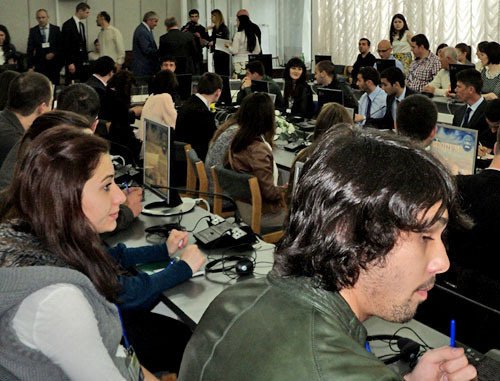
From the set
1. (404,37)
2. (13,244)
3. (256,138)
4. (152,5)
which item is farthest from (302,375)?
(152,5)

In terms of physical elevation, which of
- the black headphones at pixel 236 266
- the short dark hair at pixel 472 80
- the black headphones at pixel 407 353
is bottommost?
the black headphones at pixel 407 353

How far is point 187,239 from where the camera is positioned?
2.57 metres

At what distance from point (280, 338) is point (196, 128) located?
4.13m

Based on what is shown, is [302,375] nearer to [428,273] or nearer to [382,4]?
[428,273]

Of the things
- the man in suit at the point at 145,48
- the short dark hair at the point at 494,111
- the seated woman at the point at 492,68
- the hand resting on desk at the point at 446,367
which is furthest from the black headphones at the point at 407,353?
the man in suit at the point at 145,48

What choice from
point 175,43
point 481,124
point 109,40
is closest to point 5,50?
point 109,40

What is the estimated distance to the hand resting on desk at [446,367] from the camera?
123 cm

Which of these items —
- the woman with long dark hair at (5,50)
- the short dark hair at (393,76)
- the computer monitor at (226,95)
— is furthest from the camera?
the woman with long dark hair at (5,50)

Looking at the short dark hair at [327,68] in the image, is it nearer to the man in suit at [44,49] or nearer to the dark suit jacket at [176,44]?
the dark suit jacket at [176,44]

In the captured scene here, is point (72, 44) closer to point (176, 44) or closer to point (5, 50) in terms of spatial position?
point (5, 50)

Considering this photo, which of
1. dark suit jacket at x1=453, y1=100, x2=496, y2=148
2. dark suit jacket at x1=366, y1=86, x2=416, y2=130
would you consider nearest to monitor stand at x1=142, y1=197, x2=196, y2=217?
dark suit jacket at x1=453, y1=100, x2=496, y2=148

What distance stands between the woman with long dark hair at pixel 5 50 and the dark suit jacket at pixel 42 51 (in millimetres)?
515

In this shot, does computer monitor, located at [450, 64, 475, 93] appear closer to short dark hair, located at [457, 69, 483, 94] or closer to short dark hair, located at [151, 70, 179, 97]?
short dark hair, located at [457, 69, 483, 94]

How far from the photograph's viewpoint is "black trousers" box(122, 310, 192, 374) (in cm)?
243
